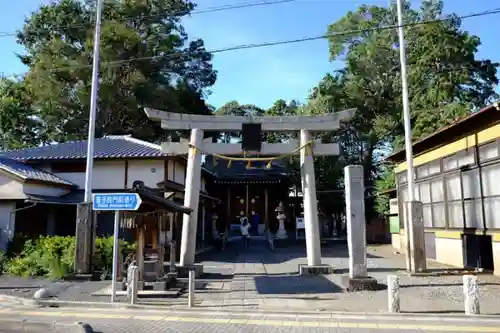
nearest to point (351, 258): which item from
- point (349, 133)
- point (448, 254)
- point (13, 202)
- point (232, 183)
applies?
point (448, 254)

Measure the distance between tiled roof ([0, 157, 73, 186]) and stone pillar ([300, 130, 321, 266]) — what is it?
12045mm

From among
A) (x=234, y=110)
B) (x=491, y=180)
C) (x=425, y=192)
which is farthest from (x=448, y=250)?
(x=234, y=110)

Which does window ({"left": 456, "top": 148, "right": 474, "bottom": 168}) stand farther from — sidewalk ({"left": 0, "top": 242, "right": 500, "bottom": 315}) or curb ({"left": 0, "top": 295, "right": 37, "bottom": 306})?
curb ({"left": 0, "top": 295, "right": 37, "bottom": 306})

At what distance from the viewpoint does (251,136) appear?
54.4 feet

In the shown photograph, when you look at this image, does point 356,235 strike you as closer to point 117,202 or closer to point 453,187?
point 453,187

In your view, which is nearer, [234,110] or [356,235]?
[356,235]

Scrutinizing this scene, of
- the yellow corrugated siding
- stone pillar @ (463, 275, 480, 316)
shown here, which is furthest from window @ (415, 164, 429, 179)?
stone pillar @ (463, 275, 480, 316)

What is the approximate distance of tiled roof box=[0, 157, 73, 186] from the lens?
19.3 m

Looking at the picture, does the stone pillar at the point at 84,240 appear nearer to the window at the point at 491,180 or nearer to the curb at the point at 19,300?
the curb at the point at 19,300

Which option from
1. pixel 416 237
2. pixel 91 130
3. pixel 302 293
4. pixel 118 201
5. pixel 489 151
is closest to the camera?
pixel 118 201

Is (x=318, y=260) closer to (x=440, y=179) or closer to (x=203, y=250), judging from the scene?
(x=440, y=179)

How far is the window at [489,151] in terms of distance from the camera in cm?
1438

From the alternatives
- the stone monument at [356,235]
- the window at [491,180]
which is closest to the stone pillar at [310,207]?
the stone monument at [356,235]

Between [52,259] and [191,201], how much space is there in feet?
17.2
